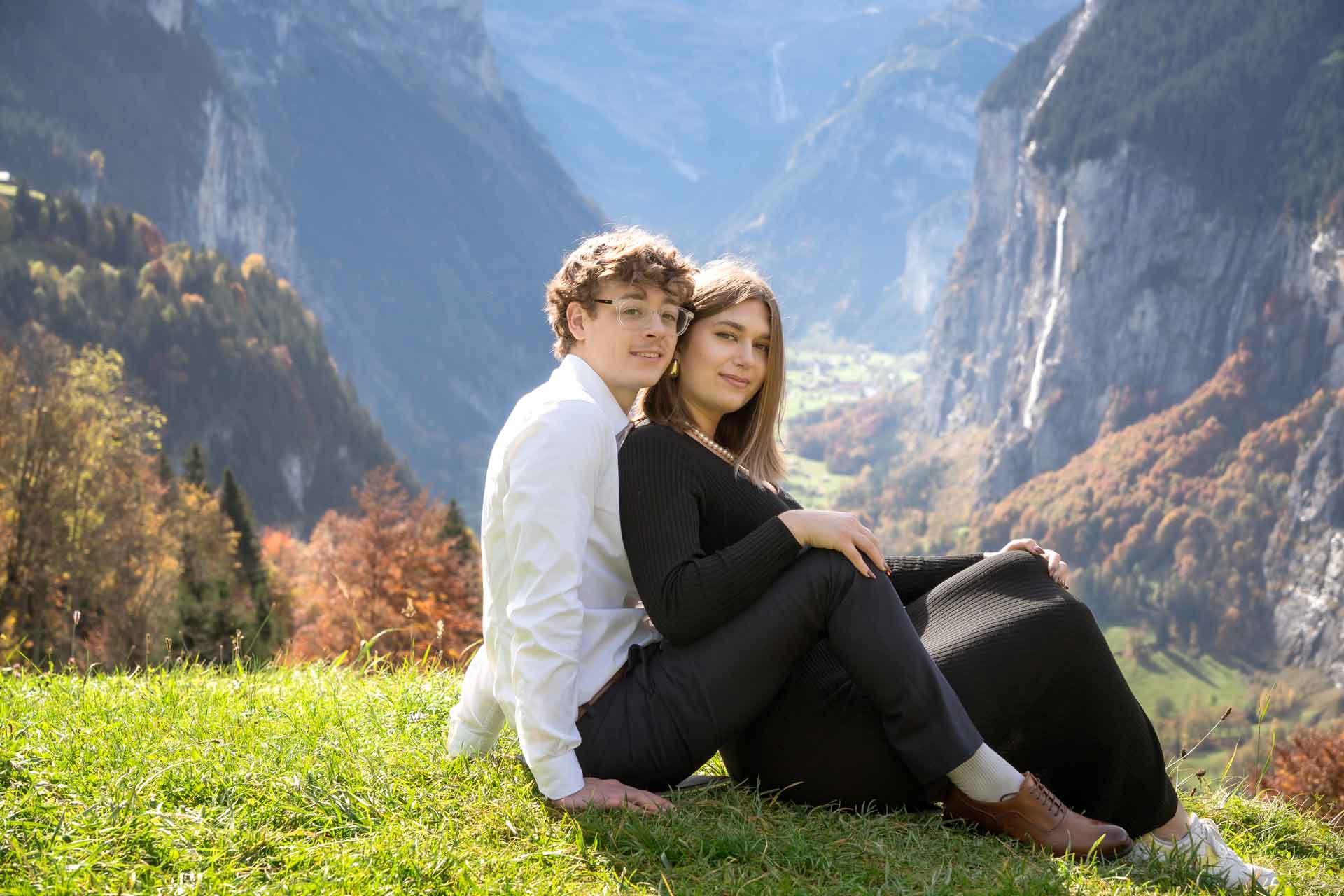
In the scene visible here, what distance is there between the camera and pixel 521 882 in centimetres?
335

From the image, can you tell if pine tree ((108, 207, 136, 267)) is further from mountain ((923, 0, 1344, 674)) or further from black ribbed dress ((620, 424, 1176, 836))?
mountain ((923, 0, 1344, 674))

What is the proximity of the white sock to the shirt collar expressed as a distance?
→ 1.67m

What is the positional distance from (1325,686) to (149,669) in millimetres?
131061

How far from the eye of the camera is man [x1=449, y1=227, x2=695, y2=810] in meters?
3.74

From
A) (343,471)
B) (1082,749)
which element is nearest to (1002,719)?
(1082,749)

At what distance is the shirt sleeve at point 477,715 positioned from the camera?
424cm

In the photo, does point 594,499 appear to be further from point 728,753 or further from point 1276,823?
point 1276,823

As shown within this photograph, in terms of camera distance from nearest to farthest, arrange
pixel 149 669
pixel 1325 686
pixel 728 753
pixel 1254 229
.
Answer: pixel 728 753 < pixel 149 669 < pixel 1325 686 < pixel 1254 229

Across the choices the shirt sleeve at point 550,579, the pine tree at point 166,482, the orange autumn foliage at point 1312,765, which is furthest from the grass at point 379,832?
the pine tree at point 166,482

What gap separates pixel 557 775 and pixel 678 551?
0.86 m

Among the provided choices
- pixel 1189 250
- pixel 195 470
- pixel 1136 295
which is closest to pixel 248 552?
pixel 195 470

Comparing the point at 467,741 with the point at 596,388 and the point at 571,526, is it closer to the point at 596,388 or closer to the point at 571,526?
the point at 571,526

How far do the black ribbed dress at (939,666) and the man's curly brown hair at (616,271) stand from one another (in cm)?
55

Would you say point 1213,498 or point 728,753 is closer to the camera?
point 728,753
